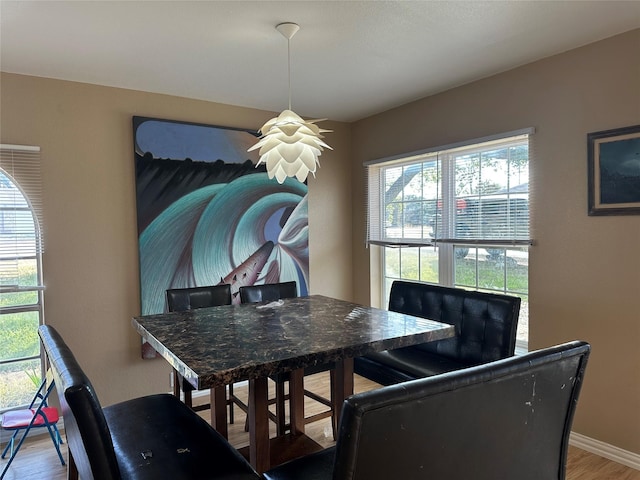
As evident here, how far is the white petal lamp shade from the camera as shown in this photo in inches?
82.4

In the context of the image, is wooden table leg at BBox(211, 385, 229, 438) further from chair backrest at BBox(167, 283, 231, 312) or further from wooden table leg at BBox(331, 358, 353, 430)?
chair backrest at BBox(167, 283, 231, 312)

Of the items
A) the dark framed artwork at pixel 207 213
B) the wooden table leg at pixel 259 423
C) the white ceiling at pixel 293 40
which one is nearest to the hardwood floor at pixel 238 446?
the dark framed artwork at pixel 207 213

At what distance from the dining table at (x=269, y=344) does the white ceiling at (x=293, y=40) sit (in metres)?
1.55

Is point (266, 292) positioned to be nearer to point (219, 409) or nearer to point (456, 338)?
point (219, 409)

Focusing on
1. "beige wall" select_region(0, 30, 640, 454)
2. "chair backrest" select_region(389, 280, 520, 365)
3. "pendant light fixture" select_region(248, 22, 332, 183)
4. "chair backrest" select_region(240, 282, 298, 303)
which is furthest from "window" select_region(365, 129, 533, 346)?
"pendant light fixture" select_region(248, 22, 332, 183)

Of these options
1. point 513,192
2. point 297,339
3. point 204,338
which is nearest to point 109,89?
point 204,338

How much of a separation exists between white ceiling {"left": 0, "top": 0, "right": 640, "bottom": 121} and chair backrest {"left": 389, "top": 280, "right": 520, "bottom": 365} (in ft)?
4.95

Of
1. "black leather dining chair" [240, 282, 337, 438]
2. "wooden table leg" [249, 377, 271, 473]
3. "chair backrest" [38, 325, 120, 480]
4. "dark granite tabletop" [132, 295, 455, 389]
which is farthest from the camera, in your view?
"black leather dining chair" [240, 282, 337, 438]

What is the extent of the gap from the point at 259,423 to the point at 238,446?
1.08 metres

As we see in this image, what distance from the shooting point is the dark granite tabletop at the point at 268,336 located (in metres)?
1.49

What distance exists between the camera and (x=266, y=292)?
313 centimetres

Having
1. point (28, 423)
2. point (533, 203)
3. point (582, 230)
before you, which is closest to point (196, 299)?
point (28, 423)

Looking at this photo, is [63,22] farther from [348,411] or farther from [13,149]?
[348,411]

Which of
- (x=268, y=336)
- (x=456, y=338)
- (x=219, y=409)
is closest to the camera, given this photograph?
(x=268, y=336)
